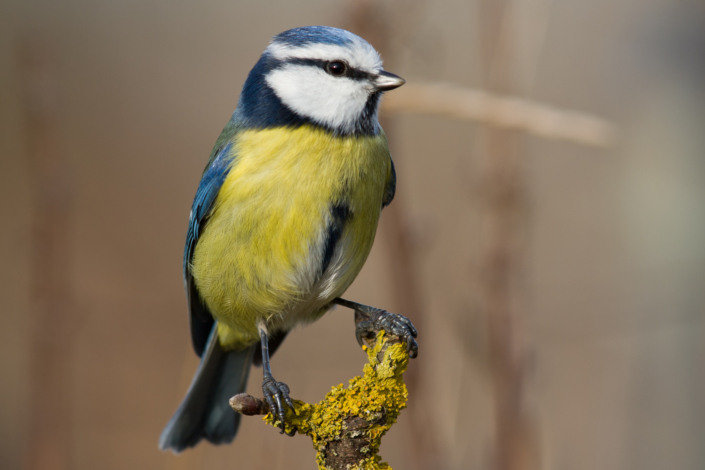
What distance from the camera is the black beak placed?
1.78m

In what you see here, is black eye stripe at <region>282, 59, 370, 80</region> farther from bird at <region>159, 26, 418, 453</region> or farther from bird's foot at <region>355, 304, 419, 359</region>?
bird's foot at <region>355, 304, 419, 359</region>

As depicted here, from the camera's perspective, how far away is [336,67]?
6.01 ft

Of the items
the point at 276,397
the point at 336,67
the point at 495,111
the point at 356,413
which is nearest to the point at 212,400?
the point at 276,397

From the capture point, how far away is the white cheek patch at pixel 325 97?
1794 mm

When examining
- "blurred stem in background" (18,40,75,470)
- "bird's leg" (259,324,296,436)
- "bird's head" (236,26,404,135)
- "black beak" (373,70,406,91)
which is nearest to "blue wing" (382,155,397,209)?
"bird's head" (236,26,404,135)

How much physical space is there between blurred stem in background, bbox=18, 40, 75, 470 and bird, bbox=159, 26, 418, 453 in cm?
83

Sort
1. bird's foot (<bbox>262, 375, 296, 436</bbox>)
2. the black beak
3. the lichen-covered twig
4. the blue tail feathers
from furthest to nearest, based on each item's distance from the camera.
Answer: the blue tail feathers
the black beak
bird's foot (<bbox>262, 375, 296, 436</bbox>)
the lichen-covered twig

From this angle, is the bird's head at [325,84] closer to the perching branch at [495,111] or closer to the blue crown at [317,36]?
the blue crown at [317,36]

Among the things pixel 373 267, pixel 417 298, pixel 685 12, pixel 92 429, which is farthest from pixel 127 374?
pixel 685 12

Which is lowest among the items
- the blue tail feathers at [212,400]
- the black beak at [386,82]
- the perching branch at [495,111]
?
the blue tail feathers at [212,400]

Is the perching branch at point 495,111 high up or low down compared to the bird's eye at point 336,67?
down

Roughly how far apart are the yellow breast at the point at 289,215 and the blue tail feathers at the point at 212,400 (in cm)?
58

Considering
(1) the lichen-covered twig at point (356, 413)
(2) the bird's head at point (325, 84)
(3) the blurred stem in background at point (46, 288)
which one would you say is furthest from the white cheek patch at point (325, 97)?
(3) the blurred stem in background at point (46, 288)

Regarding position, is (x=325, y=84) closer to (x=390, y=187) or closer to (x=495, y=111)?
(x=390, y=187)
